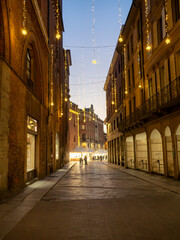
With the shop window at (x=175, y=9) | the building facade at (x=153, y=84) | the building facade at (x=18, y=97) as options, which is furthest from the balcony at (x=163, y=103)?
the building facade at (x=18, y=97)

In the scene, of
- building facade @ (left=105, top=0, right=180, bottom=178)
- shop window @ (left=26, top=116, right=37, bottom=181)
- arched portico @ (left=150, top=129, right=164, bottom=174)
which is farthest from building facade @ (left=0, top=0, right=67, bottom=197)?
arched portico @ (left=150, top=129, right=164, bottom=174)

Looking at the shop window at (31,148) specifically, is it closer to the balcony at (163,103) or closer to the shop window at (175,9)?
the balcony at (163,103)

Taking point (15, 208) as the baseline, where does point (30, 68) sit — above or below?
above

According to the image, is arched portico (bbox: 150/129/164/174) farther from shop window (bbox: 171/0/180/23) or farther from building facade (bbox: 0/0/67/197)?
building facade (bbox: 0/0/67/197)

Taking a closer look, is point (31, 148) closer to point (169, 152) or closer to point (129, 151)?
point (169, 152)

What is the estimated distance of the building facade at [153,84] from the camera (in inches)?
618

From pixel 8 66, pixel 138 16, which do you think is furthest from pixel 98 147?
pixel 8 66

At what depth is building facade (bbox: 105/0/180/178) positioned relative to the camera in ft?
51.5

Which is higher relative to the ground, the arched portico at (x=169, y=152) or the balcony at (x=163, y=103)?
the balcony at (x=163, y=103)

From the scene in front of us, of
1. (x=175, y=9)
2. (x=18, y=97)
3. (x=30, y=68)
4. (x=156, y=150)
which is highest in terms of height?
(x=175, y=9)

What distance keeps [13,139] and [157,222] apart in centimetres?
724

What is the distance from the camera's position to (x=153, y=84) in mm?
20078

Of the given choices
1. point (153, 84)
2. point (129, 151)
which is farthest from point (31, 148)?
point (129, 151)

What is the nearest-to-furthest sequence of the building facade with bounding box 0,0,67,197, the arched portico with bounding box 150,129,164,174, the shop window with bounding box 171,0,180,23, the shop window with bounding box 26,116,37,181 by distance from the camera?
1. the building facade with bounding box 0,0,67,197
2. the shop window with bounding box 26,116,37,181
3. the shop window with bounding box 171,0,180,23
4. the arched portico with bounding box 150,129,164,174
